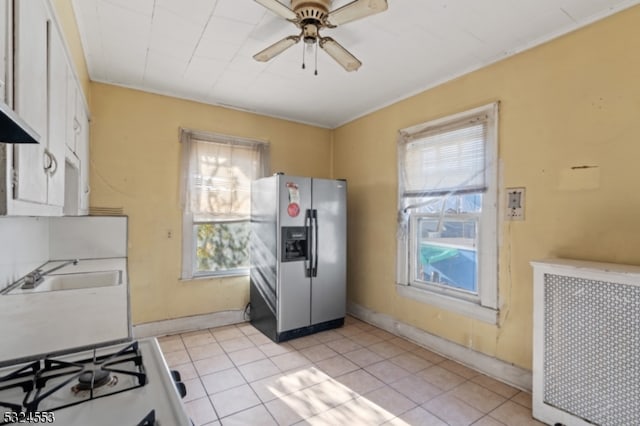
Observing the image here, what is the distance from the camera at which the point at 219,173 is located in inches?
139

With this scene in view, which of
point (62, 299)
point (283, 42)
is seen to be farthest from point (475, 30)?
point (62, 299)

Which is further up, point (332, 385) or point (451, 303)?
point (451, 303)

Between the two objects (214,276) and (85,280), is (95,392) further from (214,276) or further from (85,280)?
(214,276)

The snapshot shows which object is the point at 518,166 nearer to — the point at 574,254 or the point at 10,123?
the point at 574,254

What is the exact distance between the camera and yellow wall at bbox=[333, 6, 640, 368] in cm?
184

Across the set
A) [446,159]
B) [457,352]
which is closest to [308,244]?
[446,159]

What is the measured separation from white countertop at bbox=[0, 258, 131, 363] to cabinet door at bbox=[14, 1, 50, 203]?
76 centimetres

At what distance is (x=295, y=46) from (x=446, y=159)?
162 cm

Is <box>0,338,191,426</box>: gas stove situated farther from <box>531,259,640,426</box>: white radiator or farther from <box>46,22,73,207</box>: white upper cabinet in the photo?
<box>531,259,640,426</box>: white radiator

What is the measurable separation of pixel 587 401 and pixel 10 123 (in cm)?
275

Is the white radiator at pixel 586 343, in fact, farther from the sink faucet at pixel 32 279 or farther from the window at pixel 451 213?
the sink faucet at pixel 32 279

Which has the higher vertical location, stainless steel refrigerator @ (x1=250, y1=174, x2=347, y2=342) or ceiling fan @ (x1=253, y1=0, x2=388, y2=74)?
ceiling fan @ (x1=253, y1=0, x2=388, y2=74)

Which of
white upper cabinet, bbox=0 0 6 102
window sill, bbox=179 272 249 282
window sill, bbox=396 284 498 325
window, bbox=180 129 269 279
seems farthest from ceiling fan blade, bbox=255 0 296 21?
window sill, bbox=179 272 249 282

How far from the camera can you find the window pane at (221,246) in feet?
11.4
